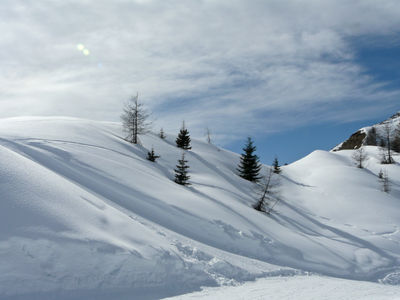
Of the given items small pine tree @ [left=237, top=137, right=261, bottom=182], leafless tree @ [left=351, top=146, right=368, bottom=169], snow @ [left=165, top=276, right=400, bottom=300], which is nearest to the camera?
snow @ [left=165, top=276, right=400, bottom=300]

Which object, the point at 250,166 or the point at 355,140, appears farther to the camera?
the point at 355,140

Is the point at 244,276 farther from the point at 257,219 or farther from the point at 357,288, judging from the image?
the point at 257,219

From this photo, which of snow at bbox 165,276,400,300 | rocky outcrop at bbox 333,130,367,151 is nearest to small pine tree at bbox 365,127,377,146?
rocky outcrop at bbox 333,130,367,151

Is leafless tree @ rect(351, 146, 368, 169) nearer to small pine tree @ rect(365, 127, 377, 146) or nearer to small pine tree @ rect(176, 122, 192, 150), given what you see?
small pine tree @ rect(176, 122, 192, 150)

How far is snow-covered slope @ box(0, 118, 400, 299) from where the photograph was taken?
696 centimetres

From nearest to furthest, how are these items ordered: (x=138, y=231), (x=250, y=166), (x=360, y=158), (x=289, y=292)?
(x=289, y=292)
(x=138, y=231)
(x=250, y=166)
(x=360, y=158)

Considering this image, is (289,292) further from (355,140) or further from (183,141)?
(355,140)

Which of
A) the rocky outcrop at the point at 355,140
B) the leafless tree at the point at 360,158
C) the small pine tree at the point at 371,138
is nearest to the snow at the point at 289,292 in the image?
the leafless tree at the point at 360,158

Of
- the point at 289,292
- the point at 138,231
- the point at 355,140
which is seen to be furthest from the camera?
the point at 355,140

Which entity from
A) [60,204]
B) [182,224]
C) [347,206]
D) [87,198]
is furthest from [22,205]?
[347,206]

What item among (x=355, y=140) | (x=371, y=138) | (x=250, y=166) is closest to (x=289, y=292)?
(x=250, y=166)

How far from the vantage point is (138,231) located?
9.60 metres

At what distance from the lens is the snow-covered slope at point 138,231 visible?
22.8 ft

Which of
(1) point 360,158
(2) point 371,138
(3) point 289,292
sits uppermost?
(2) point 371,138
